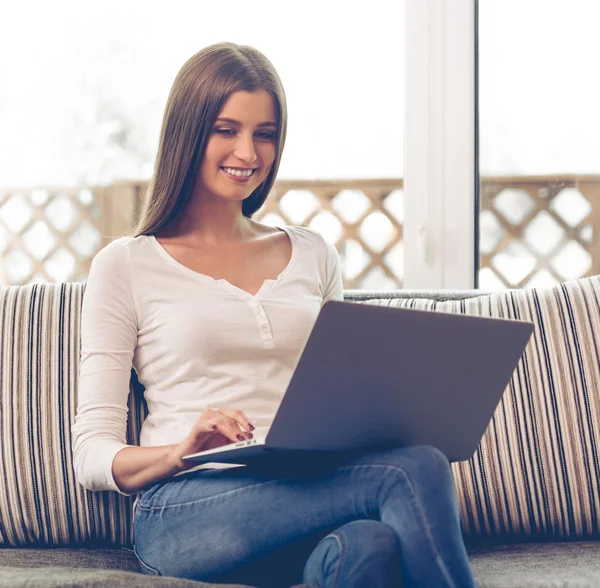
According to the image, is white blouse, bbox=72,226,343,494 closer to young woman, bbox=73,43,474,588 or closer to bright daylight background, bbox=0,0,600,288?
young woman, bbox=73,43,474,588

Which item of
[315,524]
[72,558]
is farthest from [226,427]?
[72,558]

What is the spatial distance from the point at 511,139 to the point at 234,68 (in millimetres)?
841

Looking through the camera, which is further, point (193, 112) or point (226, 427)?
point (193, 112)

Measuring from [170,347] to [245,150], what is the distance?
34cm

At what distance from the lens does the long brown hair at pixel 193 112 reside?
1345 millimetres

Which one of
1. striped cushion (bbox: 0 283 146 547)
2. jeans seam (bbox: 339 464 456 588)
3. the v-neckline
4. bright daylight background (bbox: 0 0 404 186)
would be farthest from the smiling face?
bright daylight background (bbox: 0 0 404 186)

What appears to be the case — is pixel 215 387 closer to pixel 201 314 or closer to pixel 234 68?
pixel 201 314

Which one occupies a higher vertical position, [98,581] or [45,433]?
[45,433]

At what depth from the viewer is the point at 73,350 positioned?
1.43m

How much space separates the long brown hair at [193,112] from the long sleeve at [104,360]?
0.11 meters

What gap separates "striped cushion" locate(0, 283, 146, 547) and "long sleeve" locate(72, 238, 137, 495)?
7cm

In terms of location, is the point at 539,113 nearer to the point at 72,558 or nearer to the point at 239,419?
the point at 239,419

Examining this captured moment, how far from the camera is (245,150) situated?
4.43 feet

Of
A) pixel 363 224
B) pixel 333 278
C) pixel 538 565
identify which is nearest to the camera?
pixel 538 565
